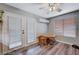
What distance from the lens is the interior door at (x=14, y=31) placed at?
1.77 meters

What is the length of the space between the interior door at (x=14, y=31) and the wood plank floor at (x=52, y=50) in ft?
0.46

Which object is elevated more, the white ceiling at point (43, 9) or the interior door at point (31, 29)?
the white ceiling at point (43, 9)

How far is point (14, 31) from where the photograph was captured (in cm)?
180

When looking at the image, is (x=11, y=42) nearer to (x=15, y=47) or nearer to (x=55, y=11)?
(x=15, y=47)

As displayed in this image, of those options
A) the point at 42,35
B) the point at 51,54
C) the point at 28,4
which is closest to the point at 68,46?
the point at 51,54

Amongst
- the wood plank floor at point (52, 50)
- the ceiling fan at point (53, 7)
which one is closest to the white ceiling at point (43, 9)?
the ceiling fan at point (53, 7)

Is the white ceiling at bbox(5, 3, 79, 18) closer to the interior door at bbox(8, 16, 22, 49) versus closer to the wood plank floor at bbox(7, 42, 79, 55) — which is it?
the interior door at bbox(8, 16, 22, 49)

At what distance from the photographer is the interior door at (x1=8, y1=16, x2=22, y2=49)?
5.80ft

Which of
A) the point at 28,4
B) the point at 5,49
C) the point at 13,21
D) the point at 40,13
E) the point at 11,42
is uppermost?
the point at 28,4

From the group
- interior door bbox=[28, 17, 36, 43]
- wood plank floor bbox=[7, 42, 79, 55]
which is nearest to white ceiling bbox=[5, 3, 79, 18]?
interior door bbox=[28, 17, 36, 43]

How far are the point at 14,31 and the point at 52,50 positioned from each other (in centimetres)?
71

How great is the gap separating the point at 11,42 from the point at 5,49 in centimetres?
15

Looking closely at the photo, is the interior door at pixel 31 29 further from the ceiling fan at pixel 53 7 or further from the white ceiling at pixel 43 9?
the ceiling fan at pixel 53 7

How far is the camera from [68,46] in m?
1.81
